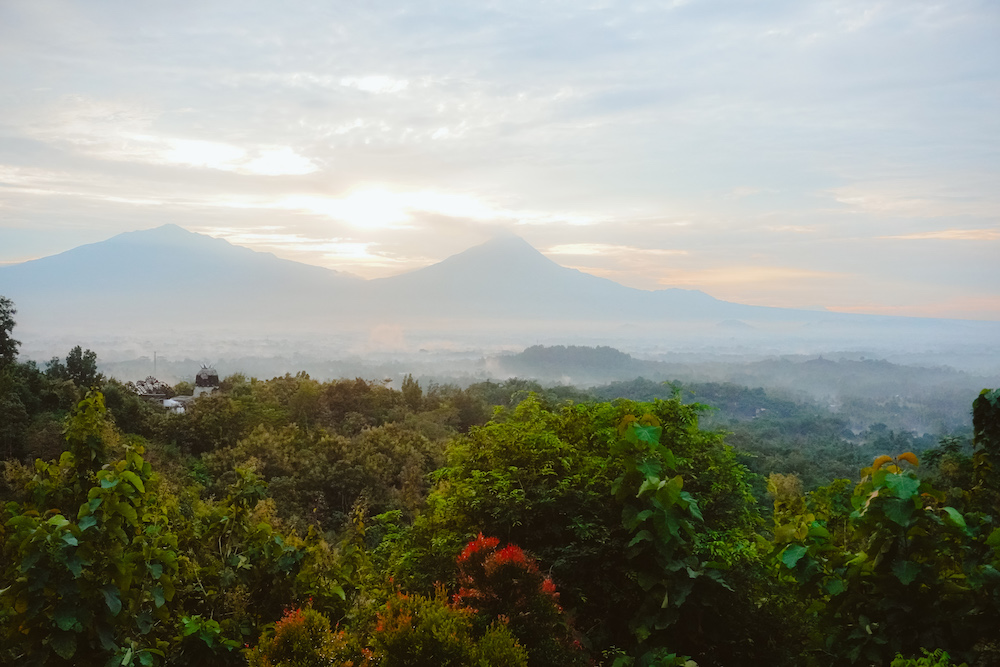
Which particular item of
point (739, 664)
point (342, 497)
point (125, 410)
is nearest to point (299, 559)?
point (739, 664)

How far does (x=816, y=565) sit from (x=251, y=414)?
19657 mm

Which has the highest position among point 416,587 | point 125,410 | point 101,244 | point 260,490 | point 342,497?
point 101,244

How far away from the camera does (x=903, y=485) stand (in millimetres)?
2775

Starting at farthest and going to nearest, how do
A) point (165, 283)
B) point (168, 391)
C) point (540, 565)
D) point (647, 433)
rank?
point (165, 283)
point (168, 391)
point (540, 565)
point (647, 433)

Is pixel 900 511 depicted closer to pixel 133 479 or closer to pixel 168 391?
pixel 133 479

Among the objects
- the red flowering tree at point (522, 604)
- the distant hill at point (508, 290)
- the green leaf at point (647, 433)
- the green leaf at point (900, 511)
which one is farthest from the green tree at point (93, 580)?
the distant hill at point (508, 290)

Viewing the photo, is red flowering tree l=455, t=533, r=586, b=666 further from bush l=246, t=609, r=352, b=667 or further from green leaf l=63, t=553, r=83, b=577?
green leaf l=63, t=553, r=83, b=577

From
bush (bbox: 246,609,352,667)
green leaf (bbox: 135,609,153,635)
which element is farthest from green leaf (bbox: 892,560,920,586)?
green leaf (bbox: 135,609,153,635)

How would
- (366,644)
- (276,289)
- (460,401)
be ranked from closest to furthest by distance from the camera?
1. (366,644)
2. (460,401)
3. (276,289)

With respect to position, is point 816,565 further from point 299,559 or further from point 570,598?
point 299,559

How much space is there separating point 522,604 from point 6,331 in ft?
62.2

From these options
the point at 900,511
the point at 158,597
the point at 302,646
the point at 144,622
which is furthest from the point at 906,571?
the point at 144,622

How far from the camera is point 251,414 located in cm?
2038

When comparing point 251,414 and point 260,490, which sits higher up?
point 260,490
